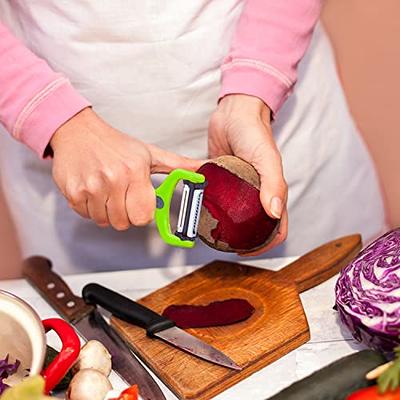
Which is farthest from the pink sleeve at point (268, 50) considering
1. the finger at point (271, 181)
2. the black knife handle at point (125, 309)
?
the black knife handle at point (125, 309)

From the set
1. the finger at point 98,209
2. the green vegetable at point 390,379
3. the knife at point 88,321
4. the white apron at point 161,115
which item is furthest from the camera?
the white apron at point 161,115

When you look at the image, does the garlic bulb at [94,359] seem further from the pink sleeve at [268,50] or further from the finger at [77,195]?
the pink sleeve at [268,50]

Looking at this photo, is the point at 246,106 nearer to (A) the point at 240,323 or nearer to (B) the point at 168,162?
(B) the point at 168,162

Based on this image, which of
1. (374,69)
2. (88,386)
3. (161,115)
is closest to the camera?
(88,386)

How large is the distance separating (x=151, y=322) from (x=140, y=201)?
165mm

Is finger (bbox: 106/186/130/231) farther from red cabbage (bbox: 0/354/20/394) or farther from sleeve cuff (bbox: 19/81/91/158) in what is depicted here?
red cabbage (bbox: 0/354/20/394)

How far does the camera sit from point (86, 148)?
1.28 meters

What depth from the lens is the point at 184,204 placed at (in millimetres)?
1222

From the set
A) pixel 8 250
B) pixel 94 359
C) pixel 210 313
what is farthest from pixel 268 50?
pixel 8 250

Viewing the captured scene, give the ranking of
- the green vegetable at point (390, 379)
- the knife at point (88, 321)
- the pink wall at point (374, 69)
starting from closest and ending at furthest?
the green vegetable at point (390, 379) → the knife at point (88, 321) → the pink wall at point (374, 69)

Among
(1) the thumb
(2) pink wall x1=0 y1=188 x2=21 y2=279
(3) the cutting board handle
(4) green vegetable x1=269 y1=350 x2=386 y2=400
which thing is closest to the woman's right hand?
(1) the thumb

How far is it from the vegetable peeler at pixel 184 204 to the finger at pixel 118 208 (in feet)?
0.15

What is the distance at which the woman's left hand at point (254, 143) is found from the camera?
4.11 ft

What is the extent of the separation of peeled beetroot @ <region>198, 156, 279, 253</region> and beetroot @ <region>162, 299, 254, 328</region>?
3.3 inches
